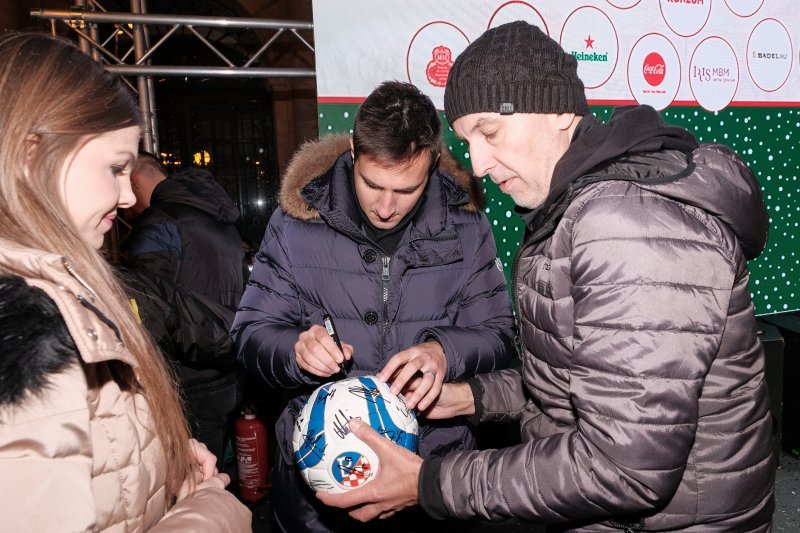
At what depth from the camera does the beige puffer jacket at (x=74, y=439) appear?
73 cm

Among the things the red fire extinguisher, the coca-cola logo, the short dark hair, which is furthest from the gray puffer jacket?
the coca-cola logo

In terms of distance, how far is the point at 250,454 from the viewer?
3.65 metres

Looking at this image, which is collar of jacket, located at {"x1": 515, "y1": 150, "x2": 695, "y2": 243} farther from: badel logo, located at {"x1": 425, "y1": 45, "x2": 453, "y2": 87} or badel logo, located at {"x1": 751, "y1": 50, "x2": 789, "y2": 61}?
badel logo, located at {"x1": 751, "y1": 50, "x2": 789, "y2": 61}

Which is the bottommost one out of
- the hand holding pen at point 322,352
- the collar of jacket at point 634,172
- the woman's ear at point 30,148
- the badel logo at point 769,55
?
the hand holding pen at point 322,352

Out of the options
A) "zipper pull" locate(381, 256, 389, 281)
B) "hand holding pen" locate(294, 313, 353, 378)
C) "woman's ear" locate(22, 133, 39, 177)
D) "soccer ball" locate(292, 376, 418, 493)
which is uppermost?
"woman's ear" locate(22, 133, 39, 177)

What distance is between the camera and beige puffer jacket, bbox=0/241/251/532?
2.41ft

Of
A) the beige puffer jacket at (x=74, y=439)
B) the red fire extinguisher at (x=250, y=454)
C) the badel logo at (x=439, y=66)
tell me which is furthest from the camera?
the red fire extinguisher at (x=250, y=454)

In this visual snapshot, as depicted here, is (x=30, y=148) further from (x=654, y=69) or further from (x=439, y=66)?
(x=654, y=69)

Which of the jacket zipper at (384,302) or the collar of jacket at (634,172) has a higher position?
the collar of jacket at (634,172)

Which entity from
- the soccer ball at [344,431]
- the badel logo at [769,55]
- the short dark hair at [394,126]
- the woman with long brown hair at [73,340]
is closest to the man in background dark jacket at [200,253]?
the short dark hair at [394,126]

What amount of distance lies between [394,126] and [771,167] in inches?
146

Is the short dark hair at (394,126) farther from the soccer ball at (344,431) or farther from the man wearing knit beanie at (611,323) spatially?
the soccer ball at (344,431)

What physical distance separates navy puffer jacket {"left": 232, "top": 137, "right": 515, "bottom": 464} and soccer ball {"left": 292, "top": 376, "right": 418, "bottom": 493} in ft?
1.11

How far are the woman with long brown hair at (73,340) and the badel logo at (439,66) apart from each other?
90.7 inches
